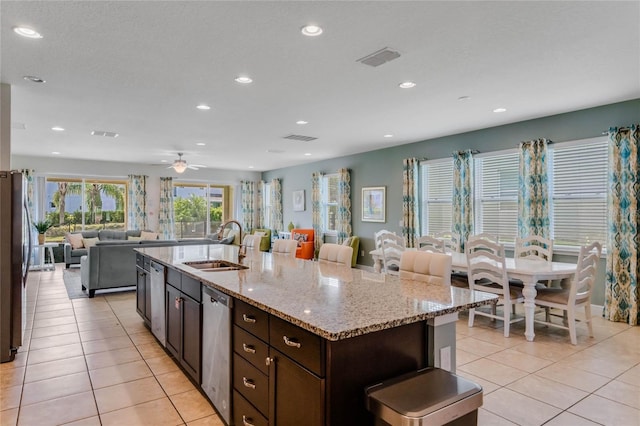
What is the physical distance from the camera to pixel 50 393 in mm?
2812

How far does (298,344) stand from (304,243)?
810 centimetres

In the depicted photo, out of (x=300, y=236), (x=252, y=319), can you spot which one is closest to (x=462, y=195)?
(x=300, y=236)

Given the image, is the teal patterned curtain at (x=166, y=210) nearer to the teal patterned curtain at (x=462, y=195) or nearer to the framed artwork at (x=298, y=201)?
the framed artwork at (x=298, y=201)

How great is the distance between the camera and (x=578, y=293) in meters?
3.88

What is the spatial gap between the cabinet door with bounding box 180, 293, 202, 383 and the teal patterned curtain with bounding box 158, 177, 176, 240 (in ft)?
28.0

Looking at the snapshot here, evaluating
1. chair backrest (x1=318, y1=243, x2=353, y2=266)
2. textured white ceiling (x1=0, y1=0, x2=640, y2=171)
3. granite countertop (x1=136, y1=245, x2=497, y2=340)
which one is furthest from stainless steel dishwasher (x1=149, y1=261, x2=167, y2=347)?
textured white ceiling (x1=0, y1=0, x2=640, y2=171)

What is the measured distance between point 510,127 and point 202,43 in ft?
15.5

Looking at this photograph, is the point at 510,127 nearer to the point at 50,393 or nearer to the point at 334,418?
the point at 334,418

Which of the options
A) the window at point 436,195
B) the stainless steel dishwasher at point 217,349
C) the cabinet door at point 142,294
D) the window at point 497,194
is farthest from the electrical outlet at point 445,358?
the window at point 436,195

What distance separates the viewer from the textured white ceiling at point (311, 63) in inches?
102

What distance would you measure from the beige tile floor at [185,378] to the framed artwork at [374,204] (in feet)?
12.7

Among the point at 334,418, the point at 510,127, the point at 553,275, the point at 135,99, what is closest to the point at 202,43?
the point at 135,99

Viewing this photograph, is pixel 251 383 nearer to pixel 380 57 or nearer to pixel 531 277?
pixel 380 57

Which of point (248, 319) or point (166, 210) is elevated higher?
point (166, 210)
